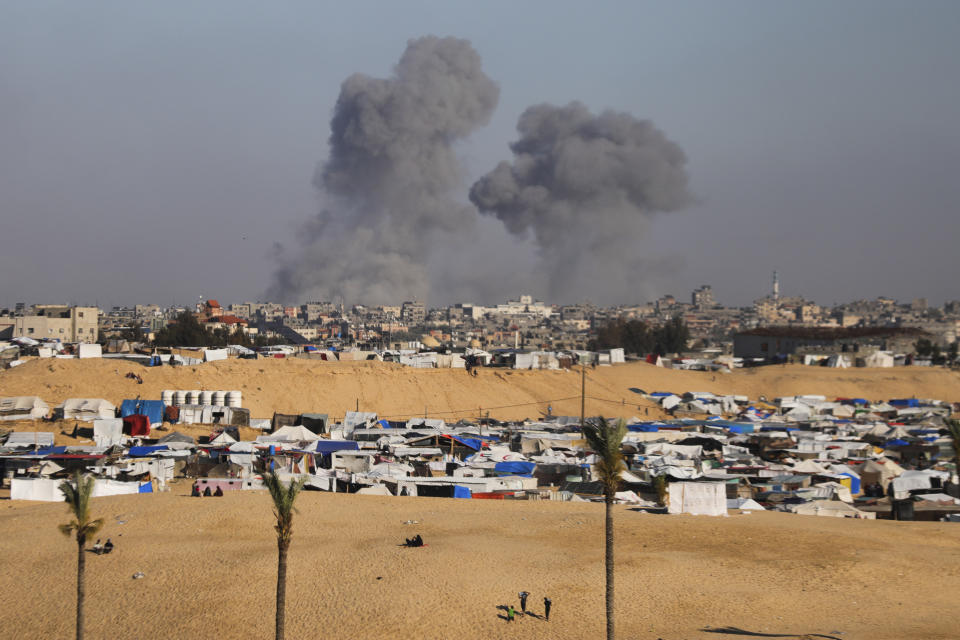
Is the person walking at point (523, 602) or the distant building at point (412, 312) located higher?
the distant building at point (412, 312)

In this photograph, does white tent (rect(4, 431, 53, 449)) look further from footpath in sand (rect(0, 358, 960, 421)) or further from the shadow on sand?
the shadow on sand

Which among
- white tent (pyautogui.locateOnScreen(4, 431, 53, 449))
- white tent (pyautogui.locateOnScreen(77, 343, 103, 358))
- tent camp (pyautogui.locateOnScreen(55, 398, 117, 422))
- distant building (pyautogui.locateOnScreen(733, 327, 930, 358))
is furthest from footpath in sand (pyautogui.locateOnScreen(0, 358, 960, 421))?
distant building (pyautogui.locateOnScreen(733, 327, 930, 358))

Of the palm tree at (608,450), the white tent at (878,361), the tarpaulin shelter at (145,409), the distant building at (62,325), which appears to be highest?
the distant building at (62,325)

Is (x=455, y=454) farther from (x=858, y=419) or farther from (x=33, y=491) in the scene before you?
(x=858, y=419)

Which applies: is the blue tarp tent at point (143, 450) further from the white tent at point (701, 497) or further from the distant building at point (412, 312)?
the distant building at point (412, 312)

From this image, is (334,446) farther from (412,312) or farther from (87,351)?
(412,312)

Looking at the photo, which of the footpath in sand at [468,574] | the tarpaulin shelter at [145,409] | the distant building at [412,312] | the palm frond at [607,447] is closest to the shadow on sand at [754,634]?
the footpath in sand at [468,574]
